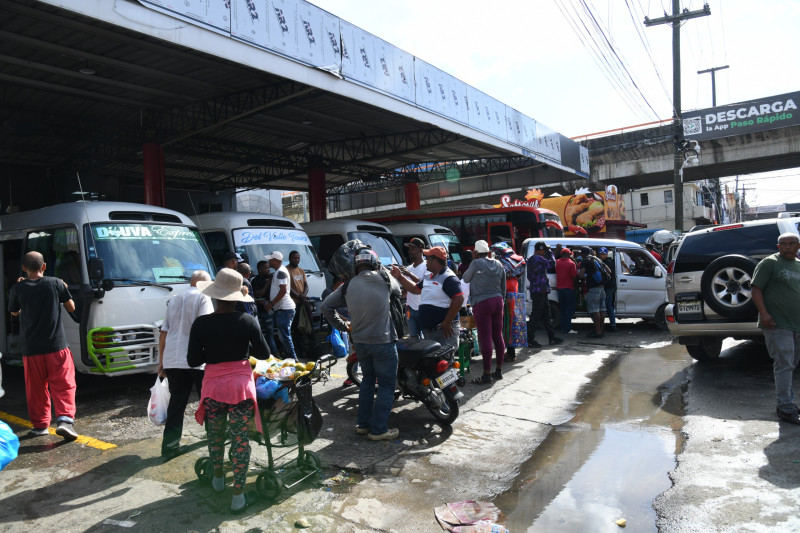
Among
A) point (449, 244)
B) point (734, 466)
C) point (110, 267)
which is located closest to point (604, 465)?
point (734, 466)

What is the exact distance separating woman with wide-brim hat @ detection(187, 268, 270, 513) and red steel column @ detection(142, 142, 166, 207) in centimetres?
1272

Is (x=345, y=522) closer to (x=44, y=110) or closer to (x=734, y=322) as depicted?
(x=734, y=322)

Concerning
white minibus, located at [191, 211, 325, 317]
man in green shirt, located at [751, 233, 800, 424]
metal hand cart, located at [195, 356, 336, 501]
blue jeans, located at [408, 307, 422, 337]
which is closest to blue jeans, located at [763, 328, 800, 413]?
man in green shirt, located at [751, 233, 800, 424]

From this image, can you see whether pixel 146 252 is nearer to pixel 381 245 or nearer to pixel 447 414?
pixel 447 414

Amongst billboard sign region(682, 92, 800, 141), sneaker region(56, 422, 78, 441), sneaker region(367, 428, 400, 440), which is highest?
billboard sign region(682, 92, 800, 141)

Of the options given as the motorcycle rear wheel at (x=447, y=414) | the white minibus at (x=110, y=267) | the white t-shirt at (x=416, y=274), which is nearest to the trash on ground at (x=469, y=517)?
the motorcycle rear wheel at (x=447, y=414)

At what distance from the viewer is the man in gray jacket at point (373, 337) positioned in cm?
518

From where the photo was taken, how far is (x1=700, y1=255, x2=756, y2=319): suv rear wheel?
6.93 meters

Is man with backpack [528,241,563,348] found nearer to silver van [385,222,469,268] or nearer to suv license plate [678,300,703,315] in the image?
suv license plate [678,300,703,315]

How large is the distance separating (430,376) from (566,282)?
6206mm

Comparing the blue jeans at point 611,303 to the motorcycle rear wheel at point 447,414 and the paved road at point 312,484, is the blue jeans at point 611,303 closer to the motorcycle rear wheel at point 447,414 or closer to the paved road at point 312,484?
the paved road at point 312,484

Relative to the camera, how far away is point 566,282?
1101 centimetres

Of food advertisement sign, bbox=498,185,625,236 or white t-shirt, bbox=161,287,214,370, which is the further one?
food advertisement sign, bbox=498,185,625,236

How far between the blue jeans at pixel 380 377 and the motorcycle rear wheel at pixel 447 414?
53 centimetres
